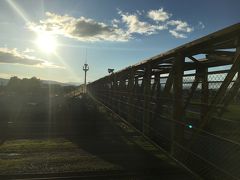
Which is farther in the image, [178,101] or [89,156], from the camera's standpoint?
[89,156]

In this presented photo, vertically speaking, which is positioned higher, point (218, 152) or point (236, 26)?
point (236, 26)

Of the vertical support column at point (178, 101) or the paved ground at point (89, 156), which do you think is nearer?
the paved ground at point (89, 156)

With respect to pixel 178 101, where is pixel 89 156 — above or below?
below

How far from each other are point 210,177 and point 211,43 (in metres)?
2.25

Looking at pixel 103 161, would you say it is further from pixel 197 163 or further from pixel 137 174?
pixel 197 163

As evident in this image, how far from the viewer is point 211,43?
4992 mm

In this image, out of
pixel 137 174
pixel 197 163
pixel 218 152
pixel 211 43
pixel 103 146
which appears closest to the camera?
pixel 211 43

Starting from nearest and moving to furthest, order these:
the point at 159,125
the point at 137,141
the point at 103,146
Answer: the point at 103,146, the point at 137,141, the point at 159,125

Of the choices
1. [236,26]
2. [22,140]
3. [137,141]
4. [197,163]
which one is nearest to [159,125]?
[137,141]

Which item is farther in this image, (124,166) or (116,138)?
(116,138)

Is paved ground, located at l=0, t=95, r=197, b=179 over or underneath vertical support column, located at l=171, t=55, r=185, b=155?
underneath

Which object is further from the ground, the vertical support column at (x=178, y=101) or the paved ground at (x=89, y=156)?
the vertical support column at (x=178, y=101)

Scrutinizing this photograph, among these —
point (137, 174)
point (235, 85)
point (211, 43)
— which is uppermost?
point (211, 43)

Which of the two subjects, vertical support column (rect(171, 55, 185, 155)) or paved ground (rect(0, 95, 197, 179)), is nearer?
paved ground (rect(0, 95, 197, 179))
